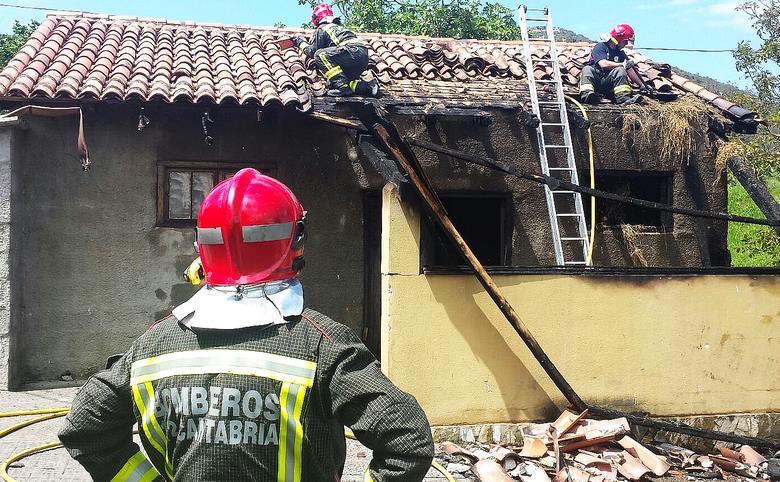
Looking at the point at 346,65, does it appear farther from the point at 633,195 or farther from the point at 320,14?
the point at 633,195

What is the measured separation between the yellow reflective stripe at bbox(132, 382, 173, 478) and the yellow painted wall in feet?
12.4

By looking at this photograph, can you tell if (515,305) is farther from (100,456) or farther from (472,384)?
(100,456)

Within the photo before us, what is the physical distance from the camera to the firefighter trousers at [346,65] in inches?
314

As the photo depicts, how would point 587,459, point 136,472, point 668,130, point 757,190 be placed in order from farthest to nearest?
point 668,130
point 757,190
point 587,459
point 136,472

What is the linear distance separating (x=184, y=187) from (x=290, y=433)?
6.49 meters

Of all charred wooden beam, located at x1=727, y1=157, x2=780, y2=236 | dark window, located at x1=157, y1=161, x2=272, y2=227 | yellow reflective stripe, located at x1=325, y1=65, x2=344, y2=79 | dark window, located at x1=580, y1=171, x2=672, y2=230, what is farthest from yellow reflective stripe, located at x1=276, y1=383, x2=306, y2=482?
dark window, located at x1=580, y1=171, x2=672, y2=230

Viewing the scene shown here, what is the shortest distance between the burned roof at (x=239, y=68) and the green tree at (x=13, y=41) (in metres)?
8.37

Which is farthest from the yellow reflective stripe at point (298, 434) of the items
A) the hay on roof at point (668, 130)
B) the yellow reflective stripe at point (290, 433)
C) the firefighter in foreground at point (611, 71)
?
the firefighter in foreground at point (611, 71)

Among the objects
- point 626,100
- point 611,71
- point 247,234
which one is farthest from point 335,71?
point 247,234

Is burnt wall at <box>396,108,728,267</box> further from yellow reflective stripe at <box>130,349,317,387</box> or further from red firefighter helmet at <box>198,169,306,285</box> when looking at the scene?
yellow reflective stripe at <box>130,349,317,387</box>

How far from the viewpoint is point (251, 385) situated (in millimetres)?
1967

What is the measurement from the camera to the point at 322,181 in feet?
27.1

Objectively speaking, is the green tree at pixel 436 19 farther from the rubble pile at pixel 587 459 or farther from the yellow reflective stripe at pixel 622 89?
the rubble pile at pixel 587 459

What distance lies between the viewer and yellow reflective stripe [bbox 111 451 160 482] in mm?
2201
